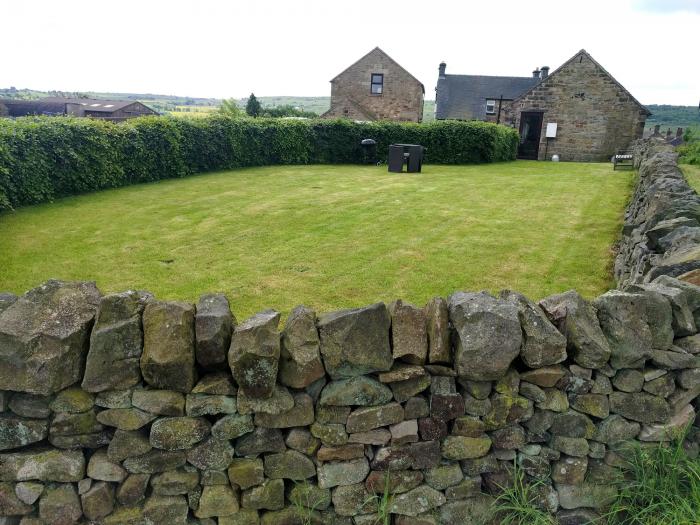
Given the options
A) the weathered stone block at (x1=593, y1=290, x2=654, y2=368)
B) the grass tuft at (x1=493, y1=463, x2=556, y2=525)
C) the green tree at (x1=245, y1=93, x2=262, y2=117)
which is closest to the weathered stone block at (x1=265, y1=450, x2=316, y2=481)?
the grass tuft at (x1=493, y1=463, x2=556, y2=525)

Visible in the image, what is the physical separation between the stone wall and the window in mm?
10575

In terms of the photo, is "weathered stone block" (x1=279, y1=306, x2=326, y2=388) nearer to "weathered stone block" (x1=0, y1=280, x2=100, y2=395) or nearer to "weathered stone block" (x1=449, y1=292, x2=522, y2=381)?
"weathered stone block" (x1=449, y1=292, x2=522, y2=381)

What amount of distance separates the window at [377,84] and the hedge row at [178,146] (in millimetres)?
13926

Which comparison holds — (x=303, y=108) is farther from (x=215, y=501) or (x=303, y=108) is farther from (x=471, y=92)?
(x=215, y=501)

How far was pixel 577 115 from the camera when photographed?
30609 millimetres

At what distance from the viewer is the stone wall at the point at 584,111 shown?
96.6 ft

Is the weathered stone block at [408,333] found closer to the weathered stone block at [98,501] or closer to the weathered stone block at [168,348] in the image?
the weathered stone block at [168,348]

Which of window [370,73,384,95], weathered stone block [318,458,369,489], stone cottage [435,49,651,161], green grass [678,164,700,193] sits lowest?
weathered stone block [318,458,369,489]

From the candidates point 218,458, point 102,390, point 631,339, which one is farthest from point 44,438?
point 631,339

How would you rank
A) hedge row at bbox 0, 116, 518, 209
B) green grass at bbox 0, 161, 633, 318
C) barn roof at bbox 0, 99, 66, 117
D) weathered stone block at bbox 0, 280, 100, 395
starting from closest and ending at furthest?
1. weathered stone block at bbox 0, 280, 100, 395
2. green grass at bbox 0, 161, 633, 318
3. hedge row at bbox 0, 116, 518, 209
4. barn roof at bbox 0, 99, 66, 117

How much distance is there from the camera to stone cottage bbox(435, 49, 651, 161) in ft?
96.7

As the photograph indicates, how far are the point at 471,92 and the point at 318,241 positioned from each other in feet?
119

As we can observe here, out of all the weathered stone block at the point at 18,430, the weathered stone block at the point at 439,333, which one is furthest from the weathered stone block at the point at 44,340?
the weathered stone block at the point at 439,333

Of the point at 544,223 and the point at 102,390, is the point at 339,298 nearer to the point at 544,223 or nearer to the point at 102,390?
the point at 102,390
